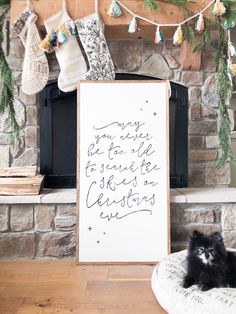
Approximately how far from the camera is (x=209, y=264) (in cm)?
117

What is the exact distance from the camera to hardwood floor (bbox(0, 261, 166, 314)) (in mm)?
1260

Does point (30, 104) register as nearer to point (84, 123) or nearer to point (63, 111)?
point (63, 111)

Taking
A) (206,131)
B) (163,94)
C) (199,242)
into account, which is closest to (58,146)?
(163,94)

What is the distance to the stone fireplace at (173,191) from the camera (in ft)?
5.85

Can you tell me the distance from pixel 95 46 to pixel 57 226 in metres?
1.02

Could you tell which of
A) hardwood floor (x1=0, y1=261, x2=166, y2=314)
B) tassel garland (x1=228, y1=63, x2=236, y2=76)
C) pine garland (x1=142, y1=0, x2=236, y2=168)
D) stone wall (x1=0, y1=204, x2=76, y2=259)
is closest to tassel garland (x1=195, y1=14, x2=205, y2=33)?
pine garland (x1=142, y1=0, x2=236, y2=168)

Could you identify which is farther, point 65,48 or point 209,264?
point 65,48

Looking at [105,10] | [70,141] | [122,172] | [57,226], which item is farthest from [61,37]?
[57,226]

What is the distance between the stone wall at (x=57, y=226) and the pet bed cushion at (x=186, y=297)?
1.71ft

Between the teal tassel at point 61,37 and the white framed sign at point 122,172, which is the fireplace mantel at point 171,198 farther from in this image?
the teal tassel at point 61,37

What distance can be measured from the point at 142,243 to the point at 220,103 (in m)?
0.92

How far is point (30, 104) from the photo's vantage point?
2.02m

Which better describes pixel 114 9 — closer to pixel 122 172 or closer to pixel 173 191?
pixel 122 172

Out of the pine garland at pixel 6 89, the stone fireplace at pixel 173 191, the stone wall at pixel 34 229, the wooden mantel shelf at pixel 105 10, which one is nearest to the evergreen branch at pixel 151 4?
the wooden mantel shelf at pixel 105 10
